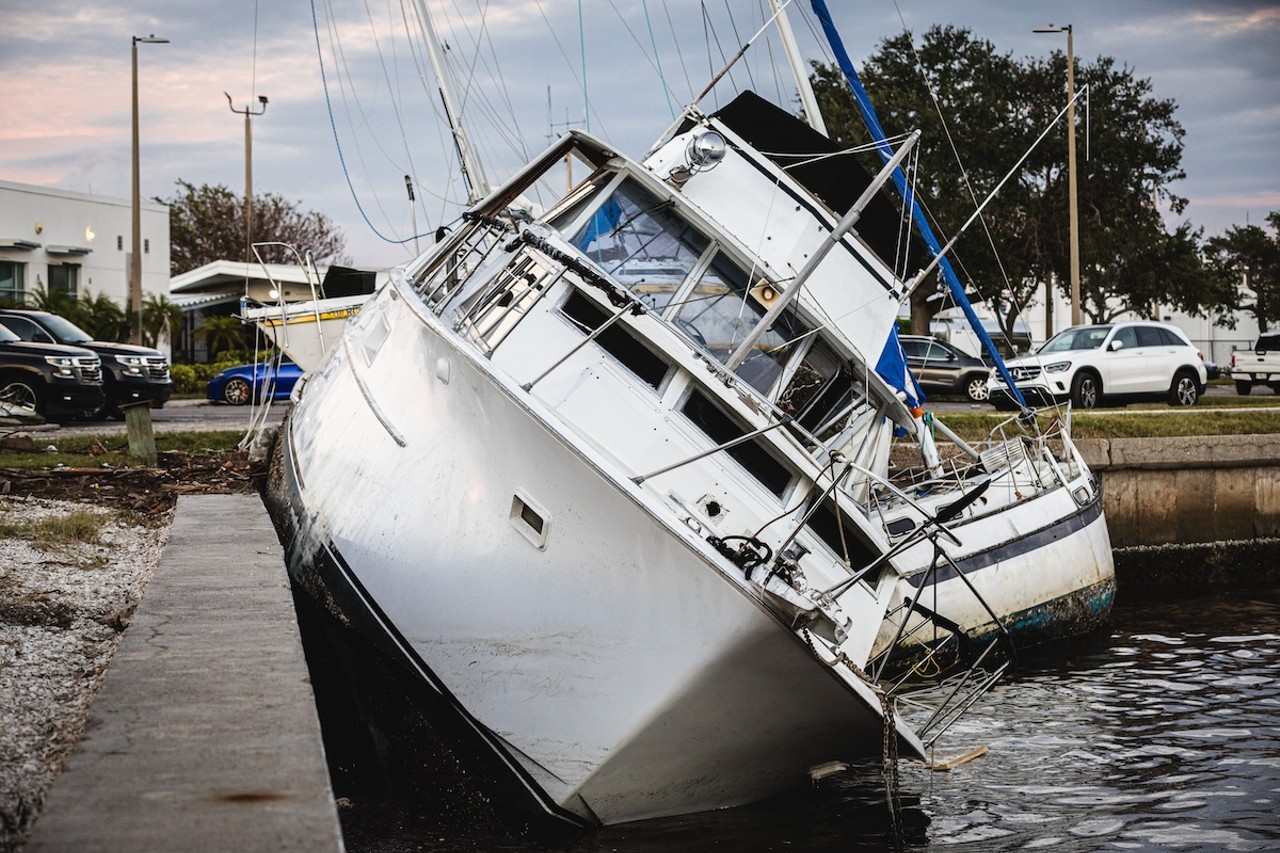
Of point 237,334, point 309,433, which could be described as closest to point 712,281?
point 309,433

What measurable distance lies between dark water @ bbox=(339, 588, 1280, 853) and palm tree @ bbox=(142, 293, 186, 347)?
86.5 ft

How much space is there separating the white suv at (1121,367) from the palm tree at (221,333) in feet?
74.8

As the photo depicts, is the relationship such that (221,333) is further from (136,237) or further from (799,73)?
(799,73)

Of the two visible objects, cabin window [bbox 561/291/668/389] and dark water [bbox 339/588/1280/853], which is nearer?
dark water [bbox 339/588/1280/853]

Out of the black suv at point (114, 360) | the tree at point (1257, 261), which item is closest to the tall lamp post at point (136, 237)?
the black suv at point (114, 360)

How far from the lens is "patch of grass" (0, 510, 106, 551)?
914 centimetres

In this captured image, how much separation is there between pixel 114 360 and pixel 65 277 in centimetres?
1828

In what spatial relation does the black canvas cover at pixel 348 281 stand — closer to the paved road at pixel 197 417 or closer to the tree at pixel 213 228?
the paved road at pixel 197 417

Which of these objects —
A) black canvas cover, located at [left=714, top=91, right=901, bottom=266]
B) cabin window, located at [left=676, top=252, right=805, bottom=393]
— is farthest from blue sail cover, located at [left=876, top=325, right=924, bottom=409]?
cabin window, located at [left=676, top=252, right=805, bottom=393]

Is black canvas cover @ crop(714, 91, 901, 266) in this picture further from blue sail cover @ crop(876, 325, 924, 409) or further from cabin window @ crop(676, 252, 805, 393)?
cabin window @ crop(676, 252, 805, 393)

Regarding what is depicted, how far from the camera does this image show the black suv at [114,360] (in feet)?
68.4

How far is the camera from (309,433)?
391 inches

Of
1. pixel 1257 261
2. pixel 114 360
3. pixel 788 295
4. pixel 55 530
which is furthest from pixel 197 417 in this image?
pixel 1257 261

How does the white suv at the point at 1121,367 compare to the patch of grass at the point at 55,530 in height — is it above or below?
above
